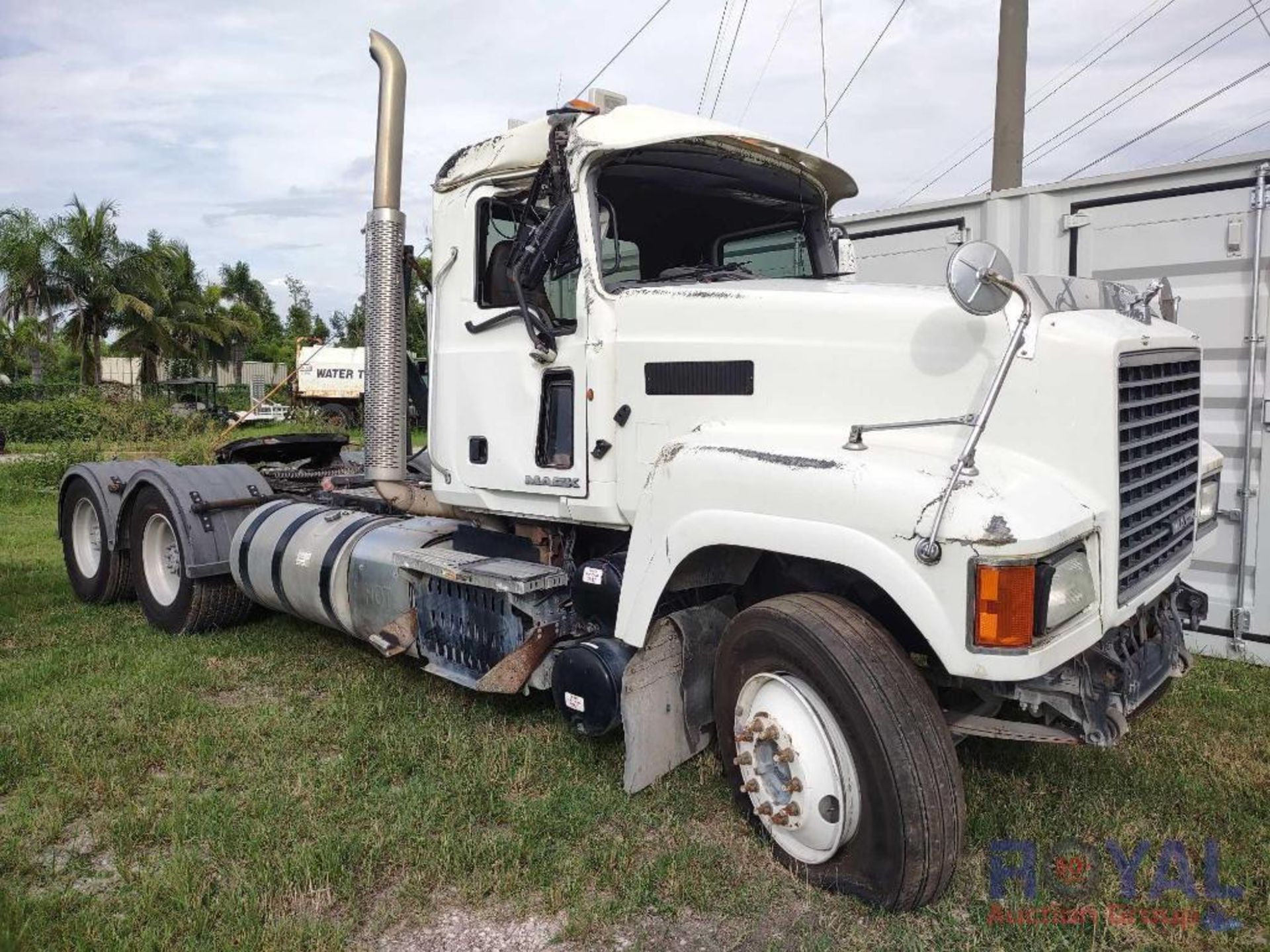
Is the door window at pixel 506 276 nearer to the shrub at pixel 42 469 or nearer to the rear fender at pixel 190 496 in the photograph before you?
the rear fender at pixel 190 496

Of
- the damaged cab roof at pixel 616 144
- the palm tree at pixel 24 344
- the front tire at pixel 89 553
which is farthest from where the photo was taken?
the palm tree at pixel 24 344

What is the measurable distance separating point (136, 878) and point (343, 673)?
2.26 meters

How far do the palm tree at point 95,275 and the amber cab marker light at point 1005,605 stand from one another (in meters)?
33.5

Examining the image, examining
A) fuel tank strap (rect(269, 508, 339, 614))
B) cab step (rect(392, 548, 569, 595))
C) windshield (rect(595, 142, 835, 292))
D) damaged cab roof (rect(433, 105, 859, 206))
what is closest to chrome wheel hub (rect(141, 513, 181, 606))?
fuel tank strap (rect(269, 508, 339, 614))

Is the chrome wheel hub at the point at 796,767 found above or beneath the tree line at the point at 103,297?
beneath

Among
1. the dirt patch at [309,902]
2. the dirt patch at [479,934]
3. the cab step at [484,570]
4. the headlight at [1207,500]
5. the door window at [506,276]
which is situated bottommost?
the dirt patch at [479,934]

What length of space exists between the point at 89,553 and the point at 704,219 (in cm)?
559

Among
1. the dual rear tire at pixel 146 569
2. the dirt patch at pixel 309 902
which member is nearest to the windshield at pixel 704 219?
the dirt patch at pixel 309 902

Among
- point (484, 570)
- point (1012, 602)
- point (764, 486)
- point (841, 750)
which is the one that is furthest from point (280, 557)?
point (1012, 602)

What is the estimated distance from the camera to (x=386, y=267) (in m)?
5.07

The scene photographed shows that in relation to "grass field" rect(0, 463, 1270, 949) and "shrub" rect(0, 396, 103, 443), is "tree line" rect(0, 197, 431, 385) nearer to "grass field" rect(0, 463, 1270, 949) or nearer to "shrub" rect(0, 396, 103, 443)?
"shrub" rect(0, 396, 103, 443)

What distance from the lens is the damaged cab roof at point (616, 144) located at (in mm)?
4023

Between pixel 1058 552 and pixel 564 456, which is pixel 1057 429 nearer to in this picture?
pixel 1058 552

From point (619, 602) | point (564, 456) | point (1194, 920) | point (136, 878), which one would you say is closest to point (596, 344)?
point (564, 456)
